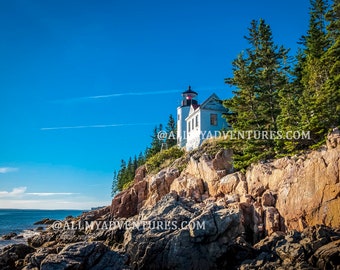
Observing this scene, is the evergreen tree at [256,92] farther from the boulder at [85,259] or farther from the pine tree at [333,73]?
the boulder at [85,259]

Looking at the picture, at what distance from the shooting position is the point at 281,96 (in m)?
23.6

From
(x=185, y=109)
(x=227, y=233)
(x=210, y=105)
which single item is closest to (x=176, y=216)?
(x=227, y=233)

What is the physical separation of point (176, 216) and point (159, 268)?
11.6 feet

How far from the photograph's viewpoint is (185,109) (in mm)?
45719

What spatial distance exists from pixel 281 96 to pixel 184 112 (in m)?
22.9

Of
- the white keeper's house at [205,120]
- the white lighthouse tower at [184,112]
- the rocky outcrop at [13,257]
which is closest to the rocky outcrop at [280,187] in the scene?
the white keeper's house at [205,120]

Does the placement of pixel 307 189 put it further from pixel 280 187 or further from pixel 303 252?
pixel 303 252

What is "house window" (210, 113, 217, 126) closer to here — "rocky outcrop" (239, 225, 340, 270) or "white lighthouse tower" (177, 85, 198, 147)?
"white lighthouse tower" (177, 85, 198, 147)

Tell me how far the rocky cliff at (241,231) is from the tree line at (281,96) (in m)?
1.95

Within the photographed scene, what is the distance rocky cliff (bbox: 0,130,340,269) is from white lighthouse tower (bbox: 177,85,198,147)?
71.4 feet

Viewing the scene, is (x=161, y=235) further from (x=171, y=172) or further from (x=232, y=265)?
(x=171, y=172)

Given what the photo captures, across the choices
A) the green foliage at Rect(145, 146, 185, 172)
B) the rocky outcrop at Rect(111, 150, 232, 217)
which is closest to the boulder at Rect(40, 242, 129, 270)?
the rocky outcrop at Rect(111, 150, 232, 217)

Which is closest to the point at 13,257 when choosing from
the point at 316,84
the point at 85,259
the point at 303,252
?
the point at 85,259

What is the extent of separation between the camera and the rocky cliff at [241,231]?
44.2ft
